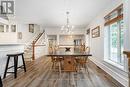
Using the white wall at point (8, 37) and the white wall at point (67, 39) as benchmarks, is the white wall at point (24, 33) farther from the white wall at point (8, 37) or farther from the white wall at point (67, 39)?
the white wall at point (67, 39)

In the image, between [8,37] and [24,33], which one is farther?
[24,33]

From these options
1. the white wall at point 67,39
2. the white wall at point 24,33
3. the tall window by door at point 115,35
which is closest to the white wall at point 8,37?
the white wall at point 24,33

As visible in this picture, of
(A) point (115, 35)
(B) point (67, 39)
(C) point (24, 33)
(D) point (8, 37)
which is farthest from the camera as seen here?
(B) point (67, 39)

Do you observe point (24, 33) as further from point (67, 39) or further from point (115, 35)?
point (115, 35)

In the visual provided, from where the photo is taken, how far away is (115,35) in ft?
17.5

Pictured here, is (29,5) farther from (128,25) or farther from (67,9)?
(128,25)

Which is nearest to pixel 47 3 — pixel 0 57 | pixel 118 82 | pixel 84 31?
pixel 0 57

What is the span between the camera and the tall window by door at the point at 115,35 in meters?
4.62

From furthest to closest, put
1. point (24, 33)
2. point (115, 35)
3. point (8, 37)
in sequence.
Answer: point (24, 33), point (8, 37), point (115, 35)

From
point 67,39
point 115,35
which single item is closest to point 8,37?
point 67,39

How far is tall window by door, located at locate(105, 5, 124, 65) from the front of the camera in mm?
4621

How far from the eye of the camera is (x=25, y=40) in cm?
1187

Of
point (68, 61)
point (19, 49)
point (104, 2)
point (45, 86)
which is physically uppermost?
point (104, 2)

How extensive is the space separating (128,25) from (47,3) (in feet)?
12.7
